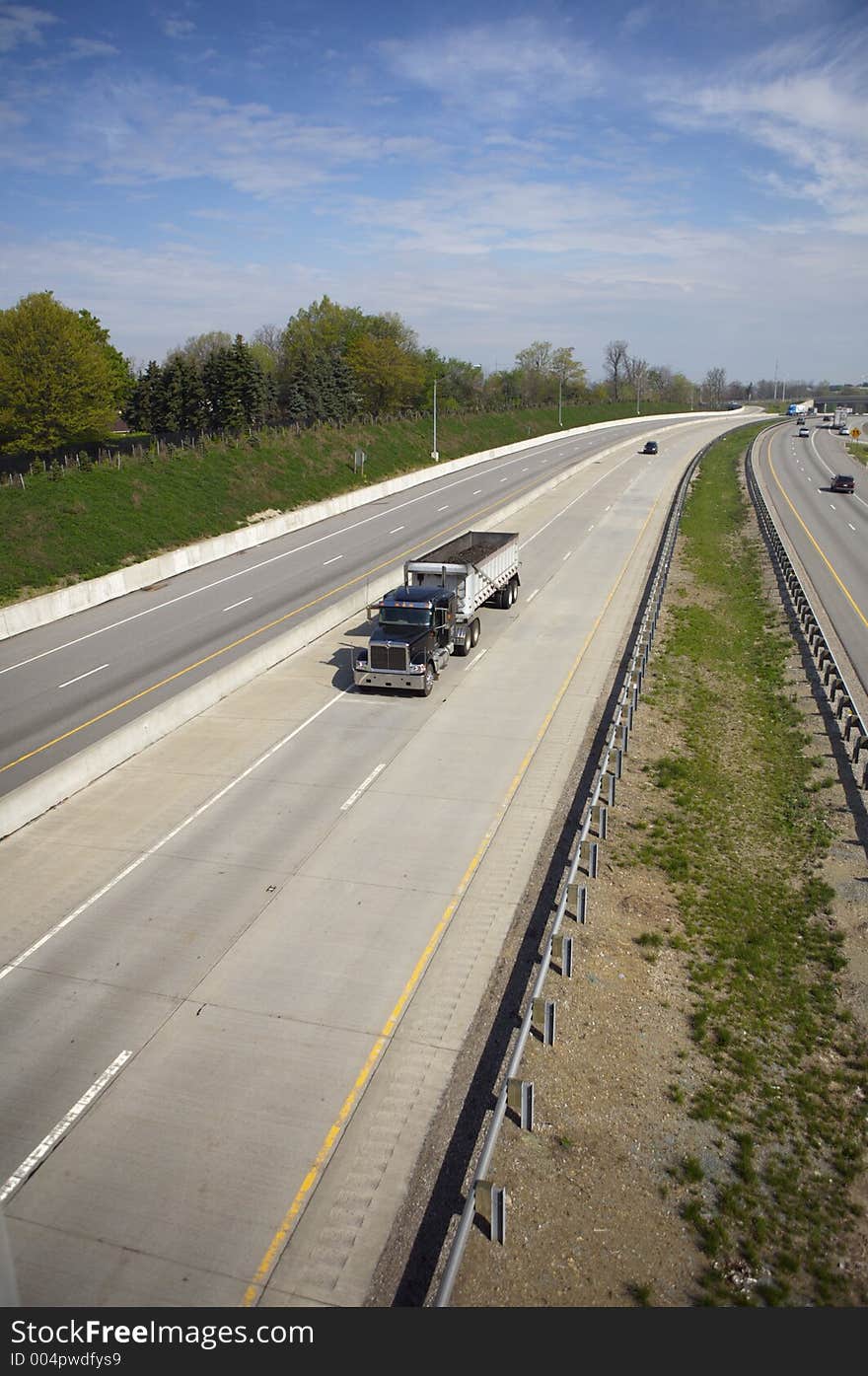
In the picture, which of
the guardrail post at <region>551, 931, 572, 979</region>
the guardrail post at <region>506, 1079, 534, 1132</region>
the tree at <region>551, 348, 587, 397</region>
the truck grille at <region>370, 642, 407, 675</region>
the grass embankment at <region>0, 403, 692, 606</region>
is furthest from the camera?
the tree at <region>551, 348, 587, 397</region>

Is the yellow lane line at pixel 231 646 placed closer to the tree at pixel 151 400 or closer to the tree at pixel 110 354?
the tree at pixel 151 400

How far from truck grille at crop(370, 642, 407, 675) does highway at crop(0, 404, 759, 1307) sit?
3.55ft

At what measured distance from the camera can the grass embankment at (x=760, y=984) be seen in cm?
864

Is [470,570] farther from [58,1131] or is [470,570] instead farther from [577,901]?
[58,1131]

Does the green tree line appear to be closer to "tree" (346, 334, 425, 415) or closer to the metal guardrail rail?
"tree" (346, 334, 425, 415)

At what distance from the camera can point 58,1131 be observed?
33.0 feet

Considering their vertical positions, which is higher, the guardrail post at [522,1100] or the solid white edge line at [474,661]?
the solid white edge line at [474,661]

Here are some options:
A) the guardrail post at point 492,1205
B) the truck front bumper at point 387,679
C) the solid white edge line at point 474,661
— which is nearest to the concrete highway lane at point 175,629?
the truck front bumper at point 387,679

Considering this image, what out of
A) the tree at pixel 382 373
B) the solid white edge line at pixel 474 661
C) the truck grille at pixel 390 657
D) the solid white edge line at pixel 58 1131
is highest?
the tree at pixel 382 373

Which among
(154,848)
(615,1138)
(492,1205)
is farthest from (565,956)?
(154,848)

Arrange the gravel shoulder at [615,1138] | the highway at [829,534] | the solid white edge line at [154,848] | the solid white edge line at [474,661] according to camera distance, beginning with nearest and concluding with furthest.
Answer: the gravel shoulder at [615,1138] → the solid white edge line at [154,848] → the solid white edge line at [474,661] → the highway at [829,534]

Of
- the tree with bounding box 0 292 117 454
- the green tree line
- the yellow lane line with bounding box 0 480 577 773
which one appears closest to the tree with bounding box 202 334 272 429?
the green tree line

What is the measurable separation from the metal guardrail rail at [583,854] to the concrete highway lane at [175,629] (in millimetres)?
12180

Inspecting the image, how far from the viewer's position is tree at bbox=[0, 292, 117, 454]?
69375 millimetres
